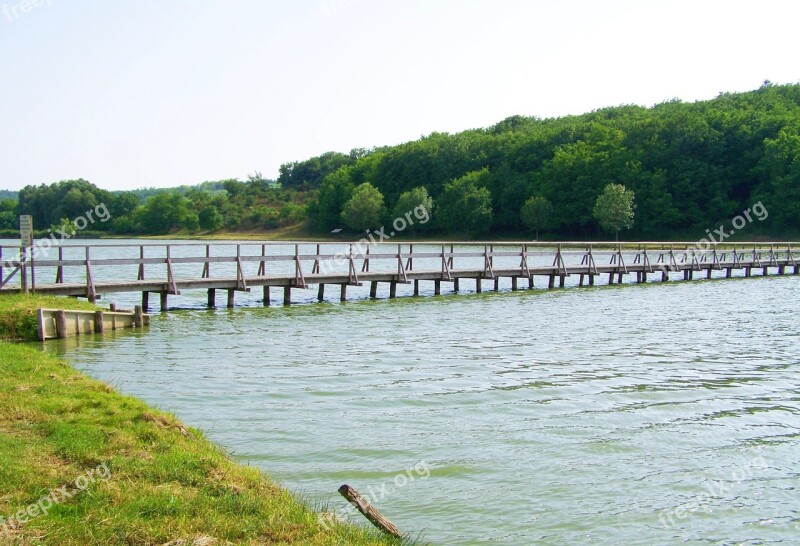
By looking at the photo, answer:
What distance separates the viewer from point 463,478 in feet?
32.5

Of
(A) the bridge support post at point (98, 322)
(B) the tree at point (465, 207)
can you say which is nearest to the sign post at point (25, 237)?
(A) the bridge support post at point (98, 322)

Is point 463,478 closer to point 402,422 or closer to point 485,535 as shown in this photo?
point 485,535

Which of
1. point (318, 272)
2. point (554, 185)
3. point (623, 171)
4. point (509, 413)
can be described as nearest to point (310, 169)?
point (554, 185)

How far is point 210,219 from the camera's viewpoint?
12219 cm

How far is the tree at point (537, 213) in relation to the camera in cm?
9375

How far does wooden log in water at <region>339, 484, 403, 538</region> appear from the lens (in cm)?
696

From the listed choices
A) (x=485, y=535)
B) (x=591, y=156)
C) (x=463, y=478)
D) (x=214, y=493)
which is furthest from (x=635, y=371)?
(x=591, y=156)

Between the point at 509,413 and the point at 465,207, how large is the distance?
87.5 meters

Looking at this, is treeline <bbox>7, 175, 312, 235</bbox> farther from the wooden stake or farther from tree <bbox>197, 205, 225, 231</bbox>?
the wooden stake

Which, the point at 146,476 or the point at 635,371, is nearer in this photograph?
the point at 146,476

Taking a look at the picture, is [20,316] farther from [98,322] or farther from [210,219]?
[210,219]

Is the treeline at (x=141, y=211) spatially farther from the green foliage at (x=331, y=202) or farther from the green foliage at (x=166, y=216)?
the green foliage at (x=331, y=202)

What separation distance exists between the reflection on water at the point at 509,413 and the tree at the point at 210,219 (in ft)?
325

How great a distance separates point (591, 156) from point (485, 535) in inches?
3640
